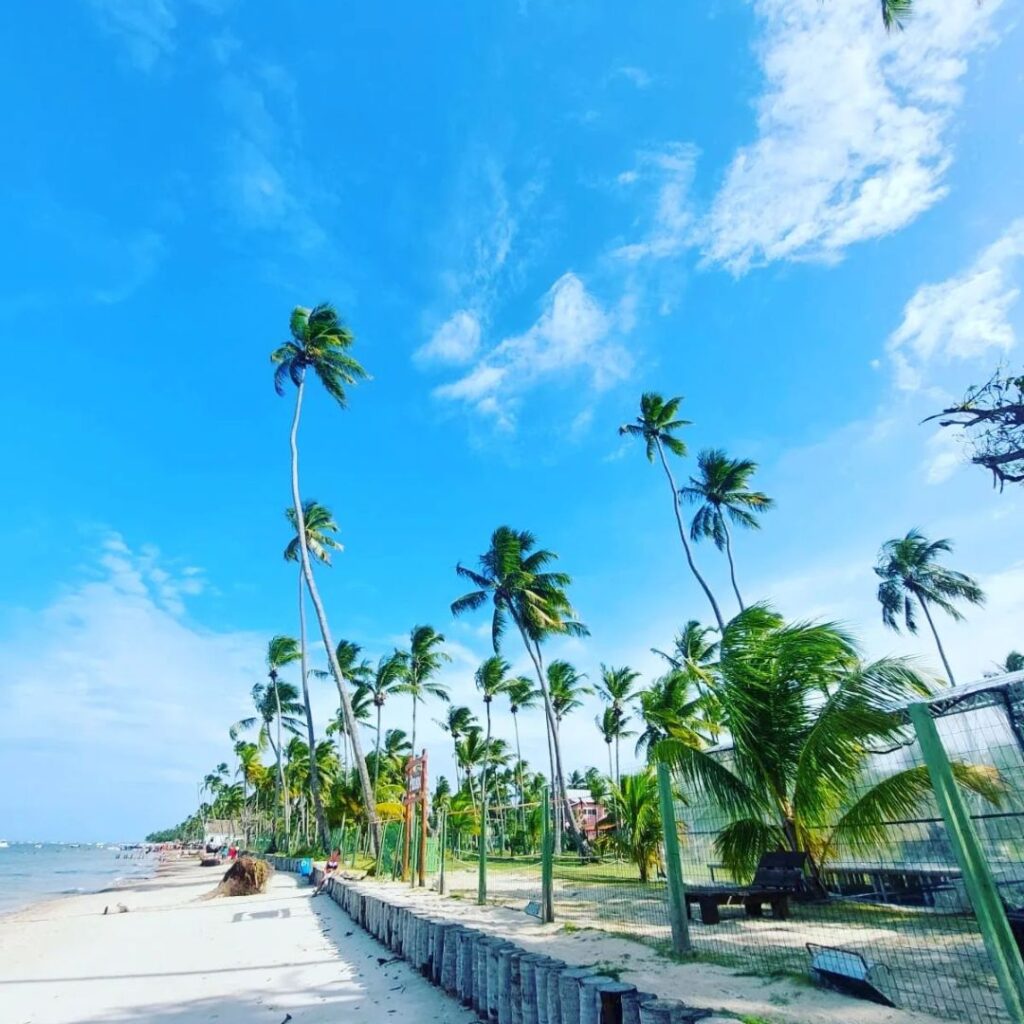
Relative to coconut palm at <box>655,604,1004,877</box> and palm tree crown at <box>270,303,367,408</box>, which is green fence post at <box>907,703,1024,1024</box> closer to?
coconut palm at <box>655,604,1004,877</box>

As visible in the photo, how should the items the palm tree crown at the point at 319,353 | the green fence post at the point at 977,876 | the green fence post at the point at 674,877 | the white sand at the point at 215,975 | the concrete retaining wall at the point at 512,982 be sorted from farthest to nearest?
the palm tree crown at the point at 319,353, the white sand at the point at 215,975, the green fence post at the point at 674,877, the concrete retaining wall at the point at 512,982, the green fence post at the point at 977,876

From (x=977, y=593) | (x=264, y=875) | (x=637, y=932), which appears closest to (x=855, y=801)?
(x=637, y=932)

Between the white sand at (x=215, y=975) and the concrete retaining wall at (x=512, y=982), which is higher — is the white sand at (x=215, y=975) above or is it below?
below

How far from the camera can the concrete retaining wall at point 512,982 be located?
139 inches

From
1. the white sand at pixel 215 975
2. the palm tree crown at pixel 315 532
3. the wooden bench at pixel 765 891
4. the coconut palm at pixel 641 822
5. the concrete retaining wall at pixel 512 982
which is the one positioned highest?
the palm tree crown at pixel 315 532

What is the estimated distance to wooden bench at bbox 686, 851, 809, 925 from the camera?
7199 mm

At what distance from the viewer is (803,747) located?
7.93 meters

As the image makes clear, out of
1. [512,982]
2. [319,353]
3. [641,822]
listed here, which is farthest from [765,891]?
[319,353]

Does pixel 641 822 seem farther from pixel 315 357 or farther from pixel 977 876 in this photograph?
pixel 315 357

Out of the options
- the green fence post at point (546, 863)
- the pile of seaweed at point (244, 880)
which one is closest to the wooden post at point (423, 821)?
the green fence post at point (546, 863)

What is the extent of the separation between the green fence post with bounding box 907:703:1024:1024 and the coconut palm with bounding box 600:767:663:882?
10304 millimetres

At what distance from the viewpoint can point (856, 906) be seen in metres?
8.27

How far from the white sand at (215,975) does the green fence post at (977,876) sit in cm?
394

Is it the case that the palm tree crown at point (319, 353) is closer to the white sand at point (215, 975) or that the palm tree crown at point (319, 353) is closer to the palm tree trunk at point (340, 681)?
the palm tree trunk at point (340, 681)
